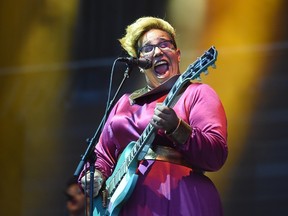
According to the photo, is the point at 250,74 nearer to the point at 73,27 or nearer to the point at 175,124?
the point at 73,27

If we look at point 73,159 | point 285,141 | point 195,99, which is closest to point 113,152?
point 195,99

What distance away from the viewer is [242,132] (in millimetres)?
4980

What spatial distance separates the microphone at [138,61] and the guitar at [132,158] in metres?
0.18

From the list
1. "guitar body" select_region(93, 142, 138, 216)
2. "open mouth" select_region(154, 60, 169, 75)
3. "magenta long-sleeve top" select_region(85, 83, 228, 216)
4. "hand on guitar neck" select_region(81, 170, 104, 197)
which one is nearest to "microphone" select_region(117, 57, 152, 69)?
"open mouth" select_region(154, 60, 169, 75)

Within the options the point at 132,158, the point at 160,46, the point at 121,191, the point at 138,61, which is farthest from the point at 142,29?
the point at 121,191

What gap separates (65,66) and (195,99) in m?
2.54

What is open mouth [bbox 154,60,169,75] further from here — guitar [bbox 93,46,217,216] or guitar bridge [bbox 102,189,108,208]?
guitar bridge [bbox 102,189,108,208]

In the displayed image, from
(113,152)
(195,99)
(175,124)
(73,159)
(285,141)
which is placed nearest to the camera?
(175,124)

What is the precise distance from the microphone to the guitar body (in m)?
0.31

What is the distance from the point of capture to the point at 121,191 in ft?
10.7

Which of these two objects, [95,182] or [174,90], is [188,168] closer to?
[174,90]

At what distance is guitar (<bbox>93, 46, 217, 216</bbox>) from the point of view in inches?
124

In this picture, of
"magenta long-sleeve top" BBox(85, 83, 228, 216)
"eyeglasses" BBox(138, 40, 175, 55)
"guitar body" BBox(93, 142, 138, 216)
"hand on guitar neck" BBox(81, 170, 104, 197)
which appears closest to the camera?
"magenta long-sleeve top" BBox(85, 83, 228, 216)

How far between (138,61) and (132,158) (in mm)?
388
